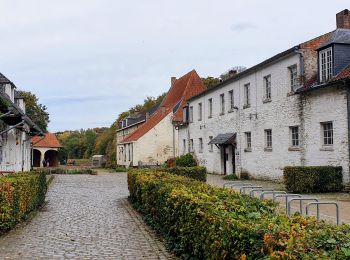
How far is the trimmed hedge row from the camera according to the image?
353 cm

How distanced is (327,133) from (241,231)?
16164 mm

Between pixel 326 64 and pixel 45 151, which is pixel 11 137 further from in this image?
pixel 45 151

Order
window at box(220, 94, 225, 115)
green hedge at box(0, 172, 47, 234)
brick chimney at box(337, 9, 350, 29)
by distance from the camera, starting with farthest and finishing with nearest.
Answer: window at box(220, 94, 225, 115) < brick chimney at box(337, 9, 350, 29) < green hedge at box(0, 172, 47, 234)

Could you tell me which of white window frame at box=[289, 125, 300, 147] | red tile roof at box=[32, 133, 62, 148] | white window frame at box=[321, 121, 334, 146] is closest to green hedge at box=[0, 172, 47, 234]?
white window frame at box=[321, 121, 334, 146]

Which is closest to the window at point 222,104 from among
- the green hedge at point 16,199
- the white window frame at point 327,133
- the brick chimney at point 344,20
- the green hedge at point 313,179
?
the brick chimney at point 344,20

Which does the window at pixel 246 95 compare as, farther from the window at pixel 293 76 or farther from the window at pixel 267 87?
the window at pixel 293 76

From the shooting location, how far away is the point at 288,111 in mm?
21859

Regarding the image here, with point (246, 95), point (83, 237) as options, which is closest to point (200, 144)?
point (246, 95)

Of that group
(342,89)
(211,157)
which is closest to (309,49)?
(342,89)

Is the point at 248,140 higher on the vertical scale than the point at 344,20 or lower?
lower

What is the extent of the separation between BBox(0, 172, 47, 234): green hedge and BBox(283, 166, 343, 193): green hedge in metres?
9.73

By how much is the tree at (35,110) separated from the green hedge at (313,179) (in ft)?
111

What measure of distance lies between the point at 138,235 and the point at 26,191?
3665 mm

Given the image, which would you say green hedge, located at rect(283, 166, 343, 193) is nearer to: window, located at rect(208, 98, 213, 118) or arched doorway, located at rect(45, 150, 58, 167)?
window, located at rect(208, 98, 213, 118)
